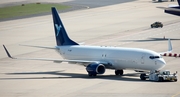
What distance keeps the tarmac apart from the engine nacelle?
2.52 feet

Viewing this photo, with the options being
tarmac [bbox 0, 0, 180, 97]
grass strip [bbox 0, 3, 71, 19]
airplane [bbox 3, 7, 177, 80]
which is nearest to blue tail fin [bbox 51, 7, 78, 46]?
airplane [bbox 3, 7, 177, 80]

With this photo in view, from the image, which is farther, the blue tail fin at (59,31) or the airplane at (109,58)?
the blue tail fin at (59,31)

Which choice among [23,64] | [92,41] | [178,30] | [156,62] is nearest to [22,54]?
[23,64]

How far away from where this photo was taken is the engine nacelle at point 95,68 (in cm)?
7156

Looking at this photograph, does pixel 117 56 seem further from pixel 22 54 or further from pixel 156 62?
pixel 22 54

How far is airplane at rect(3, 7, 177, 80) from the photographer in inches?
2712

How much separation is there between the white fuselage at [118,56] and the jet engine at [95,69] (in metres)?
1.40

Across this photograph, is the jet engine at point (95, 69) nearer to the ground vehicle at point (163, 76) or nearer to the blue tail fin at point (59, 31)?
the ground vehicle at point (163, 76)

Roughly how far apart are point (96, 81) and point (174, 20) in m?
87.5

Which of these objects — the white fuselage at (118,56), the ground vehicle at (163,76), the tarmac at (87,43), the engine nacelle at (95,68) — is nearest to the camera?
the tarmac at (87,43)

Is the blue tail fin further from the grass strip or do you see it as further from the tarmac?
the grass strip

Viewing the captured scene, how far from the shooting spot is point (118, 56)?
71812mm

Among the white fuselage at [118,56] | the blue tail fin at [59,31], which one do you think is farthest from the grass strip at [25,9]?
the white fuselage at [118,56]

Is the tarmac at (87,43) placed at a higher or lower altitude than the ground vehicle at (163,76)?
lower
